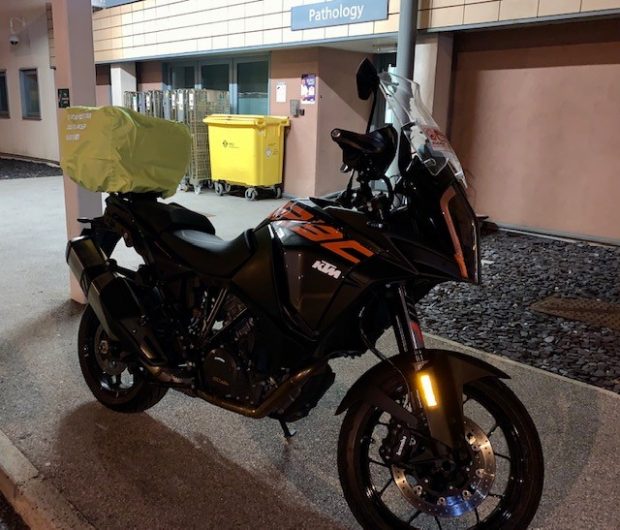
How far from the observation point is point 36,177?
11914mm

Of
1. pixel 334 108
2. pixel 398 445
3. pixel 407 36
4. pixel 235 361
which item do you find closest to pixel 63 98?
pixel 235 361

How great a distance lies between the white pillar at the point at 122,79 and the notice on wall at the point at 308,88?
15.1 ft

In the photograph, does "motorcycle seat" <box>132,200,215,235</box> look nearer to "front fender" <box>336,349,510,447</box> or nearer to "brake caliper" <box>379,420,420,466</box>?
"front fender" <box>336,349,510,447</box>

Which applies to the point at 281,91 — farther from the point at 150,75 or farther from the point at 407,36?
the point at 150,75

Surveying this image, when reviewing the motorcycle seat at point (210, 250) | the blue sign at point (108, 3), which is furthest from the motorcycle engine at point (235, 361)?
the blue sign at point (108, 3)

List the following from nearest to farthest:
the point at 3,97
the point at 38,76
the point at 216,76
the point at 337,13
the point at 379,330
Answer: the point at 379,330 < the point at 337,13 < the point at 216,76 < the point at 38,76 < the point at 3,97

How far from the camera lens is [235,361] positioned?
238 centimetres

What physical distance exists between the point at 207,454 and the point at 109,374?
74cm

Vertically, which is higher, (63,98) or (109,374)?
(63,98)

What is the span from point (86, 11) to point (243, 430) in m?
3.13

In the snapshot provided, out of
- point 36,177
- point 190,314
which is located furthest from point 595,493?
point 36,177

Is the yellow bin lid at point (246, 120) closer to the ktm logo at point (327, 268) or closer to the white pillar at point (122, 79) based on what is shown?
the white pillar at point (122, 79)

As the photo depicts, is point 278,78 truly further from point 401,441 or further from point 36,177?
point 401,441

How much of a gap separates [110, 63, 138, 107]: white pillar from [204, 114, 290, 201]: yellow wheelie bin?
328cm
